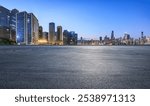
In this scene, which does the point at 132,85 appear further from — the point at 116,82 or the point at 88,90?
the point at 88,90

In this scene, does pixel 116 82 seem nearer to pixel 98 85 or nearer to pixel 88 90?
pixel 98 85

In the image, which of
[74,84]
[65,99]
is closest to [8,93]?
[65,99]

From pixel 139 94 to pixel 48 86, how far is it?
4.66 metres

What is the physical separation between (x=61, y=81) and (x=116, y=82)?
2.92m

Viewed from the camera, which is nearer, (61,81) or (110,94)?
(110,94)

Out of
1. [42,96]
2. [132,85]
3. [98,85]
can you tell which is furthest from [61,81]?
[42,96]

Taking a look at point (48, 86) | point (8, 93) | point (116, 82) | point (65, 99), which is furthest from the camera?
point (116, 82)

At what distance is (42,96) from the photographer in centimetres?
1277

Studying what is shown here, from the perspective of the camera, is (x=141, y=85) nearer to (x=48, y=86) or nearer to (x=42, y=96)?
(x=48, y=86)

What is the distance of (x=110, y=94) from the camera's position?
43.2 feet

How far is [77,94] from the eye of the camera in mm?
13023

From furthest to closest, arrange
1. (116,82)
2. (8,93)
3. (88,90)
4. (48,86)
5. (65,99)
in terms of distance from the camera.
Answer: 1. (116,82)
2. (48,86)
3. (88,90)
4. (8,93)
5. (65,99)

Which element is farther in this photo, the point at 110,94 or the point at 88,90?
the point at 88,90

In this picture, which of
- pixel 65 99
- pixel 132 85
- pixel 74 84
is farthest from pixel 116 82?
pixel 65 99
